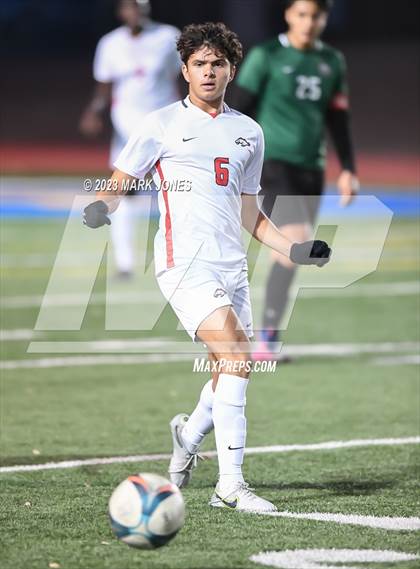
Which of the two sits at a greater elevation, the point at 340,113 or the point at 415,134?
the point at 340,113

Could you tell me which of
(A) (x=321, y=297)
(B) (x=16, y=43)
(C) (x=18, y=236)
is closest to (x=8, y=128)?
(B) (x=16, y=43)

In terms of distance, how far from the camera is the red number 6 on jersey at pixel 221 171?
6.08m

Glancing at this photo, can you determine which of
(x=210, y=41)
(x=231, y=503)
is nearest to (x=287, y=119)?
(x=210, y=41)

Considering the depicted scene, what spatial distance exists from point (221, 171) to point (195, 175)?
0.38 ft

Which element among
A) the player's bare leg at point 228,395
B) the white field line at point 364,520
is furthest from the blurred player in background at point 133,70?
the white field line at point 364,520

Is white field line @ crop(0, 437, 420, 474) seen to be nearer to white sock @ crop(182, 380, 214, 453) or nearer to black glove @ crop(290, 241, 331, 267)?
white sock @ crop(182, 380, 214, 453)

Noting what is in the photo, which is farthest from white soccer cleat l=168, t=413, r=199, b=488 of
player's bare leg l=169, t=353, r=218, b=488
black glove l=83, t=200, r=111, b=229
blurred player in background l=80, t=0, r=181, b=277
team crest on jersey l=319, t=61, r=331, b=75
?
blurred player in background l=80, t=0, r=181, b=277

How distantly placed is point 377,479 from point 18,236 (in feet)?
44.0

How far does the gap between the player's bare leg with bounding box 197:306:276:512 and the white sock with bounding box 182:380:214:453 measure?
31 centimetres

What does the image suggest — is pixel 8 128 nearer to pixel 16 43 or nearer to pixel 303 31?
pixel 16 43

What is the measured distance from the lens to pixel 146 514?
500 cm

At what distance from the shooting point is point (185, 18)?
140ft

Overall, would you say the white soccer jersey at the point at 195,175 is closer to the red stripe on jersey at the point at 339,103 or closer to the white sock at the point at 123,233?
the red stripe on jersey at the point at 339,103

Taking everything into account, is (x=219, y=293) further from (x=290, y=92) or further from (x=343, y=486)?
(x=290, y=92)
